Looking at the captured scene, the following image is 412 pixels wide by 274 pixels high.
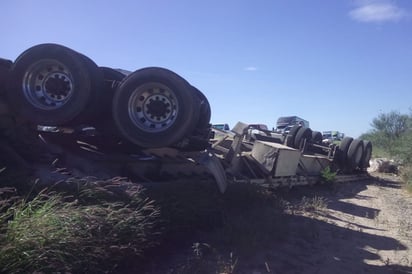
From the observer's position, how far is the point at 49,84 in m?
4.29

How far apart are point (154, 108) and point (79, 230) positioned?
2.06m

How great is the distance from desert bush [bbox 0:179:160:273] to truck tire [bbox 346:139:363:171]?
8.93 m

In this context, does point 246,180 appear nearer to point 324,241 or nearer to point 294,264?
point 324,241

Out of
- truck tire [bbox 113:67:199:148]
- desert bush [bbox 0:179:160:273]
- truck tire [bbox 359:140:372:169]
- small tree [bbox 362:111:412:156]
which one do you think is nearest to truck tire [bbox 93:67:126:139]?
truck tire [bbox 113:67:199:148]

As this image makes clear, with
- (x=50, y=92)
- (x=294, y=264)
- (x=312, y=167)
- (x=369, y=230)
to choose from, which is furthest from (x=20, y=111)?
(x=312, y=167)

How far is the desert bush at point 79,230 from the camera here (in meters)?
2.36

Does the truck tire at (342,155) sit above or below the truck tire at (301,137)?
below

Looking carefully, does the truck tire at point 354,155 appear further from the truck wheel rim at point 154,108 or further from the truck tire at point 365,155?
the truck wheel rim at point 154,108

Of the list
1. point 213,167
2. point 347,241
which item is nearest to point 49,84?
point 213,167

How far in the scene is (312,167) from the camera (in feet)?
30.9

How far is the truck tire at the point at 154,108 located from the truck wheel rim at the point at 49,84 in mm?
575

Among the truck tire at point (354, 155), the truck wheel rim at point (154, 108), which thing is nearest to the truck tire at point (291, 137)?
the truck tire at point (354, 155)

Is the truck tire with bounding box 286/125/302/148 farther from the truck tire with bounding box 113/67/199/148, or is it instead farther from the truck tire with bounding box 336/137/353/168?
the truck tire with bounding box 113/67/199/148

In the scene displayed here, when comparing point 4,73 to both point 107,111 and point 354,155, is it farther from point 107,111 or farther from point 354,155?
point 354,155
